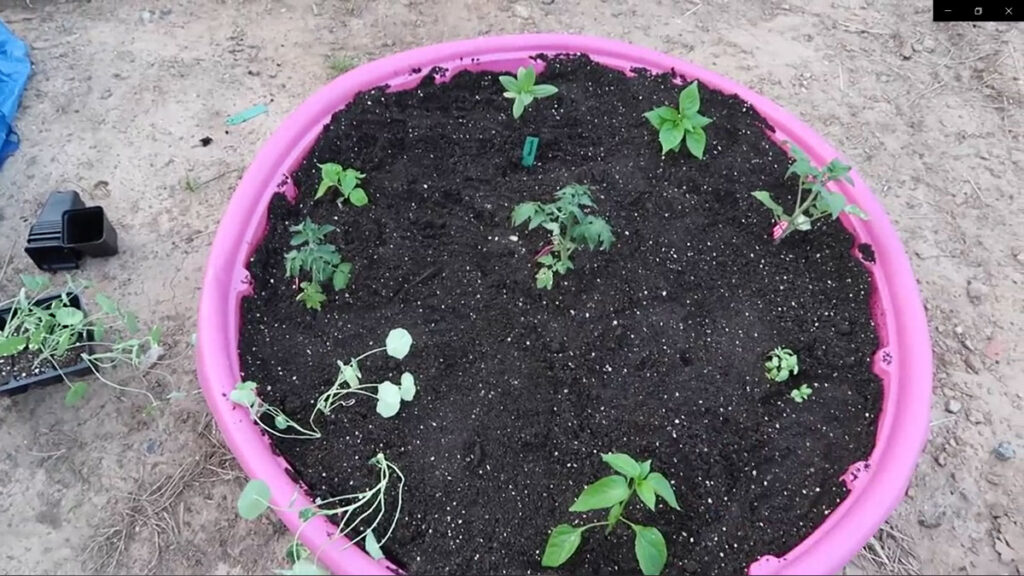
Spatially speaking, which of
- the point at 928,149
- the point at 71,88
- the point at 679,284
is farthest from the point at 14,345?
the point at 928,149

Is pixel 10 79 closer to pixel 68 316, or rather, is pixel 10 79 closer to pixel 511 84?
pixel 68 316

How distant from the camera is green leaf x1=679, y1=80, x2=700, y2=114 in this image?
6.18 ft

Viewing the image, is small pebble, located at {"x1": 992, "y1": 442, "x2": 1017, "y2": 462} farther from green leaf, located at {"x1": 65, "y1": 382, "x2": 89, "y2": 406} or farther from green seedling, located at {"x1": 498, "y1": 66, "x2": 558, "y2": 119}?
green leaf, located at {"x1": 65, "y1": 382, "x2": 89, "y2": 406}

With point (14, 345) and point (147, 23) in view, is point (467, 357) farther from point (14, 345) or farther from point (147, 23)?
point (147, 23)

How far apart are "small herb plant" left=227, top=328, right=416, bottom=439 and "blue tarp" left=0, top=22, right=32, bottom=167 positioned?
1.36 meters

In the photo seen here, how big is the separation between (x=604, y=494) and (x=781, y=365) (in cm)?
58

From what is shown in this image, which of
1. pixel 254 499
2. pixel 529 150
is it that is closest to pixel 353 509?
pixel 254 499

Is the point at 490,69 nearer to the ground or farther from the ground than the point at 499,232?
farther from the ground

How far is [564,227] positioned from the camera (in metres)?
1.87

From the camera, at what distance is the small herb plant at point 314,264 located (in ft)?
5.71

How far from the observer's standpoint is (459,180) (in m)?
2.00

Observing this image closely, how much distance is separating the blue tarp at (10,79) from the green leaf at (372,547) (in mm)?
1728

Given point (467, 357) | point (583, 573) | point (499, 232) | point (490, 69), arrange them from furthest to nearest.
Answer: point (490, 69) < point (499, 232) < point (467, 357) < point (583, 573)

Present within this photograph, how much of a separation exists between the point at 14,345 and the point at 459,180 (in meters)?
1.14
